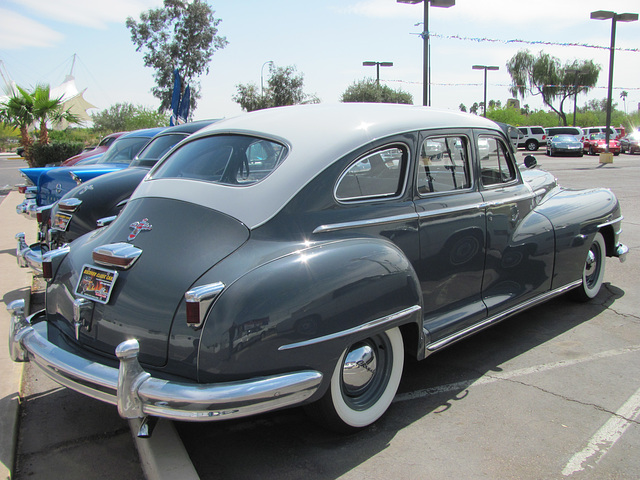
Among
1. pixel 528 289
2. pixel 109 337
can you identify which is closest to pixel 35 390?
pixel 109 337

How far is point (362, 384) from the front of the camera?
9.66ft

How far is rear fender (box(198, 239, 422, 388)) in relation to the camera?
2342 millimetres

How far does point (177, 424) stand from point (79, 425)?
560 mm

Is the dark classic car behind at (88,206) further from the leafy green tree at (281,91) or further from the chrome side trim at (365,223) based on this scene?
the leafy green tree at (281,91)

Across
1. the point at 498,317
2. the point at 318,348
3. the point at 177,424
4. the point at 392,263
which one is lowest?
the point at 177,424

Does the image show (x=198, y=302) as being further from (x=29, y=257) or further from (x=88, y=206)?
(x=88, y=206)

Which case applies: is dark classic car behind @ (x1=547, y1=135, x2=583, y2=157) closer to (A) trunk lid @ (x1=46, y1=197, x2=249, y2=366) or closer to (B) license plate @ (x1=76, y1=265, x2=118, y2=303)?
(A) trunk lid @ (x1=46, y1=197, x2=249, y2=366)

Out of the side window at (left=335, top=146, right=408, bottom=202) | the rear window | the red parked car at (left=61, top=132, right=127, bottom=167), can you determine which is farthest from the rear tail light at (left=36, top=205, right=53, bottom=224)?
the red parked car at (left=61, top=132, right=127, bottom=167)

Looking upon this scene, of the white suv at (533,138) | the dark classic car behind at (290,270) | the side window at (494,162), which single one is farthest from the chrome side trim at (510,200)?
the white suv at (533,138)

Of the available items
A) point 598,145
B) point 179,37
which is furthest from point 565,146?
point 179,37

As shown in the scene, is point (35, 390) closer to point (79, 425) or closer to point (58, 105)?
point (79, 425)

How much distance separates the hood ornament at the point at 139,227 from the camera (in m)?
2.90

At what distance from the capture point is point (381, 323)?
9.05 feet

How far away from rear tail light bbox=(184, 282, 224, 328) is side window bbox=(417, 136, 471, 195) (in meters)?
1.59
